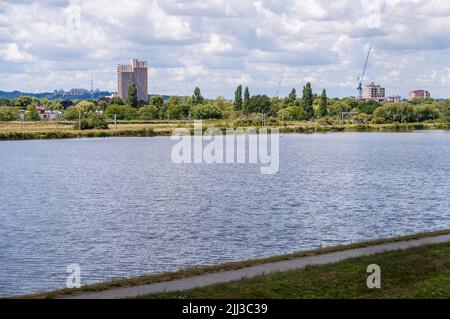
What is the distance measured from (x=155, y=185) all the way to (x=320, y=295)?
4031cm

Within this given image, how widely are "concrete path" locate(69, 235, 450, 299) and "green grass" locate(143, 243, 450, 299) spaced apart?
0.74 m

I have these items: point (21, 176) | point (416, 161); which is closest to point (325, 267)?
point (21, 176)

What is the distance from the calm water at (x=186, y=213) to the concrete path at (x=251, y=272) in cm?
540

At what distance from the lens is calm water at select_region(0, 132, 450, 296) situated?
999 inches

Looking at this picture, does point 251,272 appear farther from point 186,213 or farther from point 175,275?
point 186,213

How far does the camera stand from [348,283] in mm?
16047

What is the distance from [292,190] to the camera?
164 feet

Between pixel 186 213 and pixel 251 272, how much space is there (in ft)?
65.6

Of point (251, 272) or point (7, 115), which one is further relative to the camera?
point (7, 115)

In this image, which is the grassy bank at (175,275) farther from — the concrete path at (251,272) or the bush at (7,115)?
the bush at (7,115)
